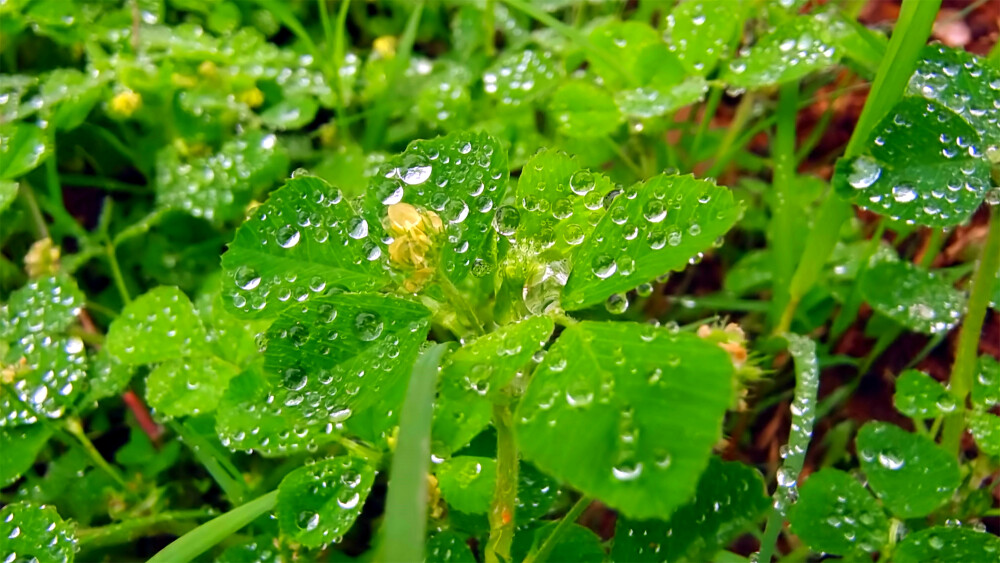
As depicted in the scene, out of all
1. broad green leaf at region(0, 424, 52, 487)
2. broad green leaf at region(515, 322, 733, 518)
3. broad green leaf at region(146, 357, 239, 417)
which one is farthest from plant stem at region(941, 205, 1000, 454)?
broad green leaf at region(0, 424, 52, 487)

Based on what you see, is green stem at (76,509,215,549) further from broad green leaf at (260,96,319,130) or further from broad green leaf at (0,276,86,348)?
broad green leaf at (260,96,319,130)

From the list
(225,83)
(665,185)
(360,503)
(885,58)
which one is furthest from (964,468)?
(225,83)

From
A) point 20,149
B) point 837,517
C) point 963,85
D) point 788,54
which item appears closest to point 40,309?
point 20,149

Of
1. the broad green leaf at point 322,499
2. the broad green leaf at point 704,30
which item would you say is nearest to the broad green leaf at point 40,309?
the broad green leaf at point 322,499

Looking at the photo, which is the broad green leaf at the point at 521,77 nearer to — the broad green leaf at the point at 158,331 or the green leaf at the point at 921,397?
the broad green leaf at the point at 158,331

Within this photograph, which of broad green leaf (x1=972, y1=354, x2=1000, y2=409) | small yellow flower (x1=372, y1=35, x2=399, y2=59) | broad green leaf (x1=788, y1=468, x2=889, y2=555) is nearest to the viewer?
broad green leaf (x1=788, y1=468, x2=889, y2=555)
